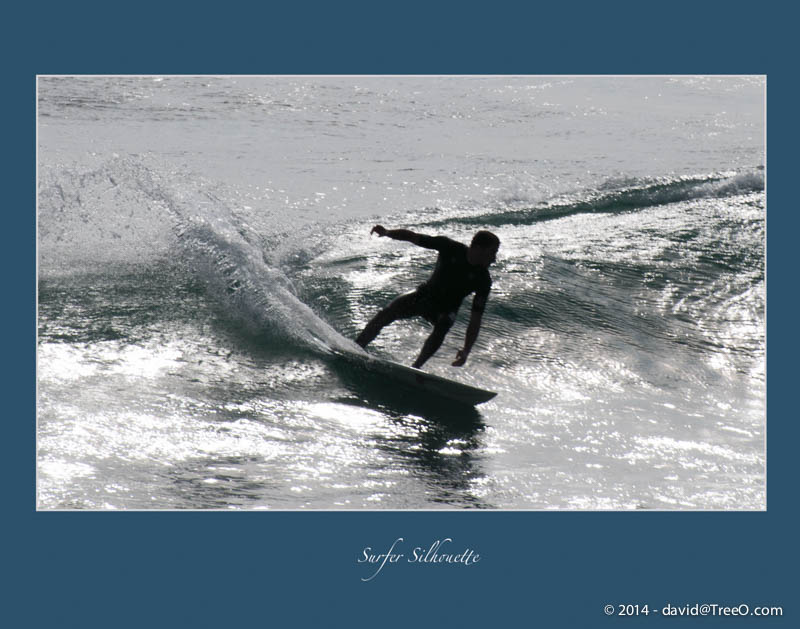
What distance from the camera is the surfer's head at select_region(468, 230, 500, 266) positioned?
6723mm

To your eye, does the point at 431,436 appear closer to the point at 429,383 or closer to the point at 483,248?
the point at 429,383

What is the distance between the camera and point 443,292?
282 inches

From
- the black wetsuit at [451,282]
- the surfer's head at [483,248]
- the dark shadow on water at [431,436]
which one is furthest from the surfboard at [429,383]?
the surfer's head at [483,248]

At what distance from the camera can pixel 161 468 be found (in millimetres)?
6027

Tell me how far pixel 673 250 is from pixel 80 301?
7.00m

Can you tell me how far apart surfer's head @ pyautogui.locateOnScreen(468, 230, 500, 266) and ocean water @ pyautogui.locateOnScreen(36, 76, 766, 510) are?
3.92ft

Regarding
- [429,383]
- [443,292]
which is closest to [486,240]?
[443,292]

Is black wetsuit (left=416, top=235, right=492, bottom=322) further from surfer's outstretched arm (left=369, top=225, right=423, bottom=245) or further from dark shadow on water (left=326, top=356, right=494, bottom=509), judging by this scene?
dark shadow on water (left=326, top=356, right=494, bottom=509)

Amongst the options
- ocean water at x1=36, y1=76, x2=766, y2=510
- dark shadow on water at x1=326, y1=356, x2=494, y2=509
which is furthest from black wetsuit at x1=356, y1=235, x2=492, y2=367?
ocean water at x1=36, y1=76, x2=766, y2=510

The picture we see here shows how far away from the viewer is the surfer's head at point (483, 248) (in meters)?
6.72

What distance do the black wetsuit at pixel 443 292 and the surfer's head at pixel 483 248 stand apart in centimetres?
9

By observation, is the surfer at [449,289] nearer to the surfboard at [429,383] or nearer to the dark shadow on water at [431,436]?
the surfboard at [429,383]

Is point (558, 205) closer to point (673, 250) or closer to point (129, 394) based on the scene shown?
point (673, 250)

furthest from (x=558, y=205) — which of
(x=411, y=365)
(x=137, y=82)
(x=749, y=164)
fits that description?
(x=137, y=82)
